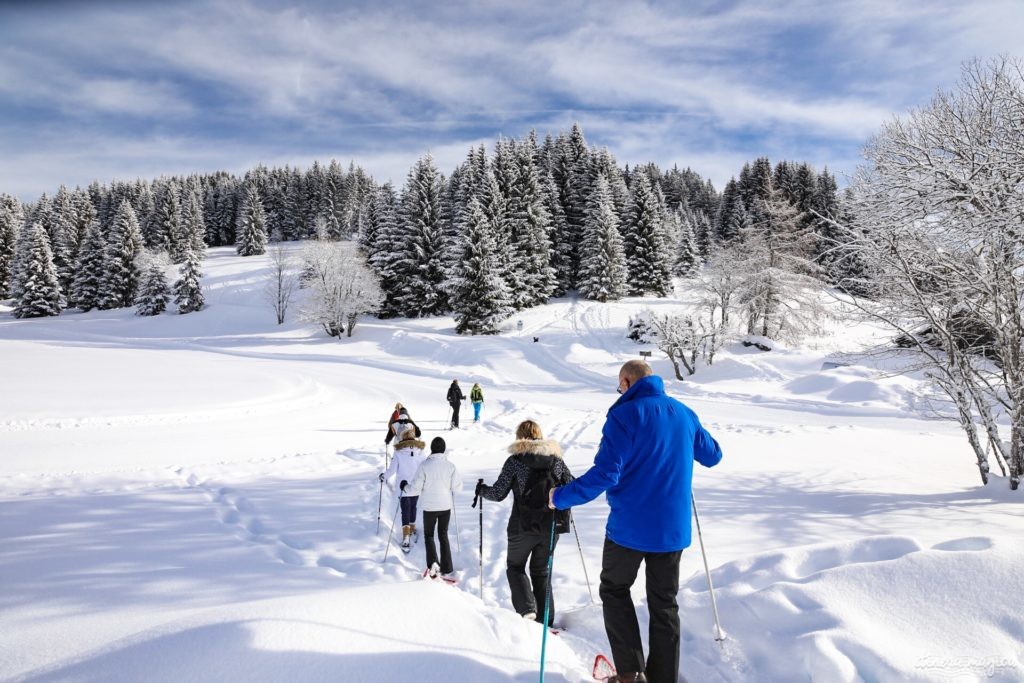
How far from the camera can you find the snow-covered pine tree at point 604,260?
4775 centimetres

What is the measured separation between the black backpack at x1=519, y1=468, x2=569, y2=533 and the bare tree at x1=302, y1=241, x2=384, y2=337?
38.8 metres

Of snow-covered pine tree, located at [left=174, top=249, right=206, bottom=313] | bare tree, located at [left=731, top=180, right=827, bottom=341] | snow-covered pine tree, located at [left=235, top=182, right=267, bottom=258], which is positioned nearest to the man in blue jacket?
bare tree, located at [left=731, top=180, right=827, bottom=341]

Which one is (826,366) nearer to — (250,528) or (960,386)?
(960,386)

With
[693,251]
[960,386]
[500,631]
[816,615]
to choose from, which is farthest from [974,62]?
[693,251]

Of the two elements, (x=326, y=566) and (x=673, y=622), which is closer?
(x=673, y=622)

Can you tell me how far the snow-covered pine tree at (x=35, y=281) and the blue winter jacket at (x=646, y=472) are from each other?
74428mm

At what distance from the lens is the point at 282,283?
5456cm

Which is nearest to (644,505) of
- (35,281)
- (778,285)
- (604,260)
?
(778,285)

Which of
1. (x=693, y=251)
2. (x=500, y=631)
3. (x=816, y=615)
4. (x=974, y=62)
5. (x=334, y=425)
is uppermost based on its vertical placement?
(x=693, y=251)

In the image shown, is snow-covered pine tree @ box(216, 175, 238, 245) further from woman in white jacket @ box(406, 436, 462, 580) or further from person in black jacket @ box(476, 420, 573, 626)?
person in black jacket @ box(476, 420, 573, 626)

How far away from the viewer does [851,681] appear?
2.94 m

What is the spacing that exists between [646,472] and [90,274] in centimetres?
7670

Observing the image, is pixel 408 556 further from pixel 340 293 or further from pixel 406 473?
pixel 340 293

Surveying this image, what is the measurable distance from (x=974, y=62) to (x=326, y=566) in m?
12.2
